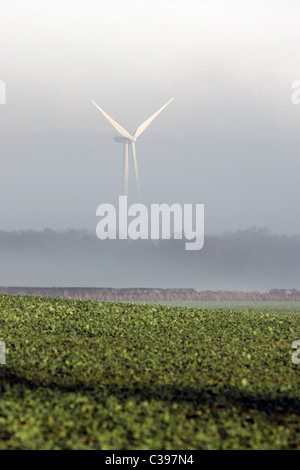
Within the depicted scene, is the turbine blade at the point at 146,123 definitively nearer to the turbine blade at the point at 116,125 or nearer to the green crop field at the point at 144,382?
the turbine blade at the point at 116,125

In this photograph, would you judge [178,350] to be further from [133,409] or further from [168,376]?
→ [133,409]

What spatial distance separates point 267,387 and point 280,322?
1549cm

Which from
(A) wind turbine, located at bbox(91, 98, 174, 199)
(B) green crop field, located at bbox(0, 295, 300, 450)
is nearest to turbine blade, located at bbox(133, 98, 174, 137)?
(A) wind turbine, located at bbox(91, 98, 174, 199)

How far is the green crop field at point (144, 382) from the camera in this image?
14.5 meters

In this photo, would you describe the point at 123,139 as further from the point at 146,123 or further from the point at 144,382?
the point at 144,382

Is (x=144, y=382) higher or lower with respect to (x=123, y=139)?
lower

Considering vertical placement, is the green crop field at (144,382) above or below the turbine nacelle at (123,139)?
below

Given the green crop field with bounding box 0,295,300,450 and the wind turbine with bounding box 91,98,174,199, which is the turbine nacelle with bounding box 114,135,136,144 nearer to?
the wind turbine with bounding box 91,98,174,199

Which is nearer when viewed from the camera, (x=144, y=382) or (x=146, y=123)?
(x=144, y=382)

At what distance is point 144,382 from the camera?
62.3 ft

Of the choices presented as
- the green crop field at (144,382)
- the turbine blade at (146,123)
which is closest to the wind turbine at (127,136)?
the turbine blade at (146,123)

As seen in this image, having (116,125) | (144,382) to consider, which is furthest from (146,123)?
(144,382)

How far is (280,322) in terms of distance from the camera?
1350 inches
